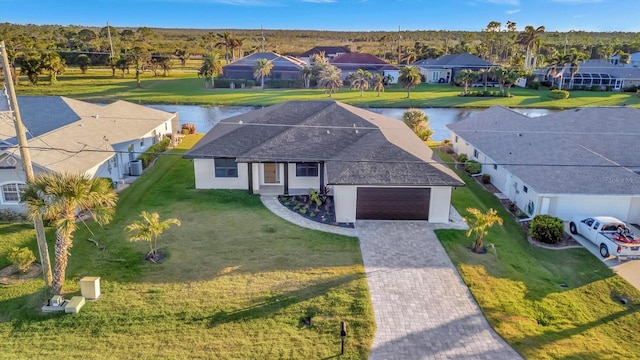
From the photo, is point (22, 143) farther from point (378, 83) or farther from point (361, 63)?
point (361, 63)

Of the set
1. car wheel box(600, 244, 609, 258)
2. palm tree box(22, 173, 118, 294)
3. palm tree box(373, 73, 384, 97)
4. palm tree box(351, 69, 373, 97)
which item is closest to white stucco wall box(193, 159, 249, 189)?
palm tree box(22, 173, 118, 294)

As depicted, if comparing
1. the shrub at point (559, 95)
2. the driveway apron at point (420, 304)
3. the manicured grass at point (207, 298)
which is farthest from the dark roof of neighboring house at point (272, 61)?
the driveway apron at point (420, 304)

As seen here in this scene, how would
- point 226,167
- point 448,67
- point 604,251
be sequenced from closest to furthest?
point 604,251
point 226,167
point 448,67

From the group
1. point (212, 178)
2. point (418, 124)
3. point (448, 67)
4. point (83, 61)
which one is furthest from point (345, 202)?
point (83, 61)

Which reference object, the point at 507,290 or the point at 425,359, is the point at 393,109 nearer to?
the point at 507,290

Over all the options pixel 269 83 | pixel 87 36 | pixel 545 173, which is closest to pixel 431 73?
pixel 269 83

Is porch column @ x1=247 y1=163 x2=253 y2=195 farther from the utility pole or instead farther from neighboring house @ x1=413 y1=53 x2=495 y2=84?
neighboring house @ x1=413 y1=53 x2=495 y2=84
